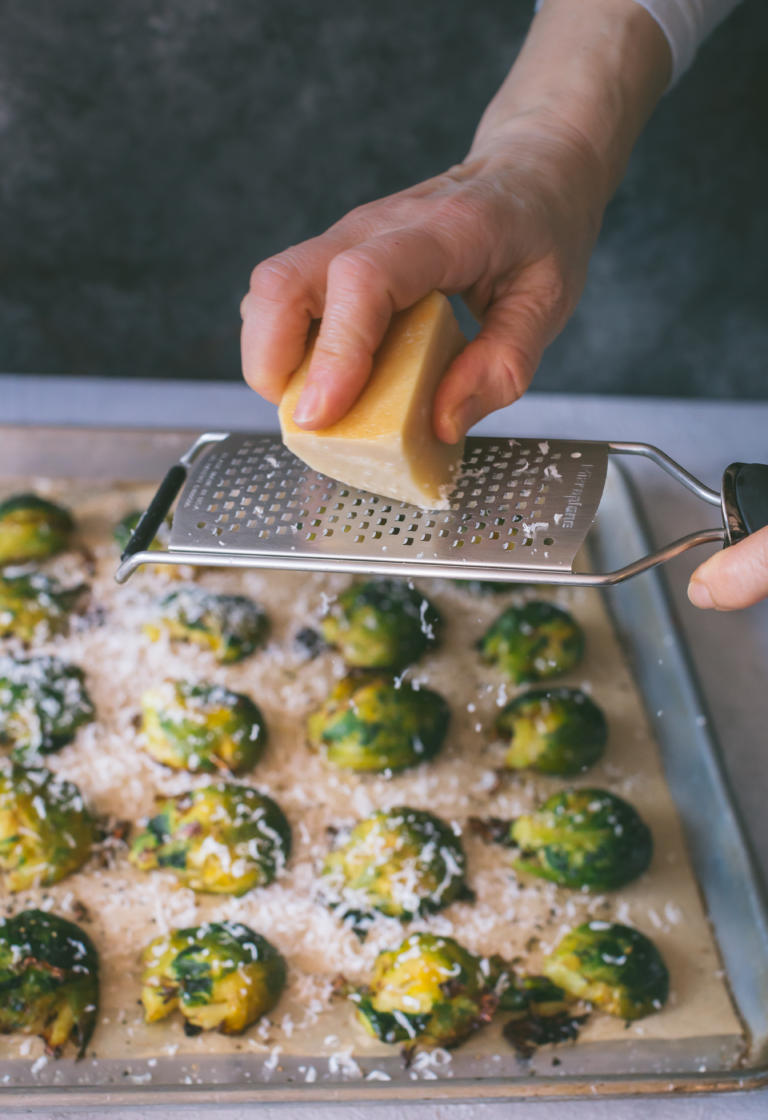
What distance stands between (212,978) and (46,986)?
270 mm

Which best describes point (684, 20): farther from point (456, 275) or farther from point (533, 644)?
point (533, 644)

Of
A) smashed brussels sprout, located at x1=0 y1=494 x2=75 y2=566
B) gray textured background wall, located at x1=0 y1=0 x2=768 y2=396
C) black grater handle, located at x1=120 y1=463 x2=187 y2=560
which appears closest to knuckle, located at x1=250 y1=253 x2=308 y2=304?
black grater handle, located at x1=120 y1=463 x2=187 y2=560

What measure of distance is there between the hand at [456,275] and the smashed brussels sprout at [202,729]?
794 millimetres

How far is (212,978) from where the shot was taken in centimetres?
152

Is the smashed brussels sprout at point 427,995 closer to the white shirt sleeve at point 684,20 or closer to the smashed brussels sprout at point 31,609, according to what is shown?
the smashed brussels sprout at point 31,609

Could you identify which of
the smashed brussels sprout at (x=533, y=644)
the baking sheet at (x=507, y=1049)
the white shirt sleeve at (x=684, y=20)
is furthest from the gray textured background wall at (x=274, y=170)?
the baking sheet at (x=507, y=1049)

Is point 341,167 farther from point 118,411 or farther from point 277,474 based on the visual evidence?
point 277,474

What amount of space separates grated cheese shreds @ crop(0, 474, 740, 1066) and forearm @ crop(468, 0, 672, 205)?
1046 mm

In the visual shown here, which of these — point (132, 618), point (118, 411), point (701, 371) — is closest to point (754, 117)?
point (701, 371)

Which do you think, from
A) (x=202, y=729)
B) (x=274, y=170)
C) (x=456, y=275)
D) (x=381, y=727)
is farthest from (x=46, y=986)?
(x=274, y=170)

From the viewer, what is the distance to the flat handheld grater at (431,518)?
48.9 inches

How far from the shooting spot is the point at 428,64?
2.71m

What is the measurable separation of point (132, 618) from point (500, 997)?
1.17 metres

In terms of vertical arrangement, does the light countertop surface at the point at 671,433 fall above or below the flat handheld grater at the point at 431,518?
below
